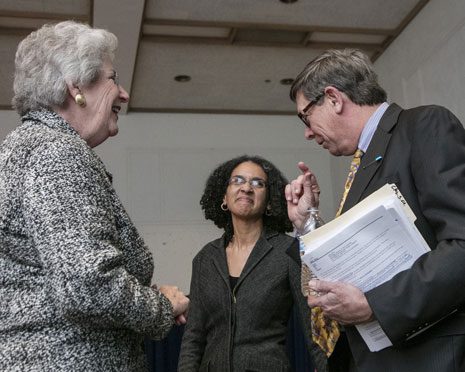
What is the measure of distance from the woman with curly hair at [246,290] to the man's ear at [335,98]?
57 cm

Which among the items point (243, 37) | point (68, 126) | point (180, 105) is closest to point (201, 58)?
point (243, 37)

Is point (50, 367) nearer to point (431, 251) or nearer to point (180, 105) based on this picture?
point (431, 251)

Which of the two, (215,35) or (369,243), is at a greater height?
(215,35)

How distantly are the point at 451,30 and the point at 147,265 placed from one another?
4136 mm

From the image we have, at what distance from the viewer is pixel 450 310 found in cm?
140

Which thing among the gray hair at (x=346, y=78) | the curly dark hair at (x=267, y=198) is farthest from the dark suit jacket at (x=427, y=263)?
the curly dark hair at (x=267, y=198)

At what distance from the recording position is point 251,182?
304 cm

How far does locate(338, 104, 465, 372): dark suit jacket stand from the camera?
1373 millimetres

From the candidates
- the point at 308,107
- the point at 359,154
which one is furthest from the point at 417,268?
the point at 308,107

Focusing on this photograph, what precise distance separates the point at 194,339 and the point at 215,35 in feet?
11.7

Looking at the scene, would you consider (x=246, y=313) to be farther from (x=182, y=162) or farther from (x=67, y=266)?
(x=182, y=162)

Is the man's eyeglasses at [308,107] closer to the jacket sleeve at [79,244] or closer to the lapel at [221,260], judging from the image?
the jacket sleeve at [79,244]

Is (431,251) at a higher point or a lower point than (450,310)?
higher

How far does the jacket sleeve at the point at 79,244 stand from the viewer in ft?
3.98
